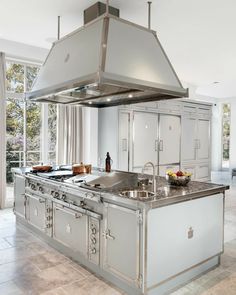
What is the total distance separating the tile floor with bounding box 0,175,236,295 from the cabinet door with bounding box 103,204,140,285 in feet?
0.81

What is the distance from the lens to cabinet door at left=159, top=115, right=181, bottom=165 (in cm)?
679

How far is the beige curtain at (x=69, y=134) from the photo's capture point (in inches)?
231

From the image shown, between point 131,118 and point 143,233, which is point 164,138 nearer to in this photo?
point 131,118

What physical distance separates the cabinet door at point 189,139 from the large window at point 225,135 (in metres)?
3.11

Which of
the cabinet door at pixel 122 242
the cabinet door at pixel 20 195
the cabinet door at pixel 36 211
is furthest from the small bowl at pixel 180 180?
the cabinet door at pixel 20 195

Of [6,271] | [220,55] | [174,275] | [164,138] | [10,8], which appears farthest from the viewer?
[164,138]

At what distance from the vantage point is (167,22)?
13.1ft

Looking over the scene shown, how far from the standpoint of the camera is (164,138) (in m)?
6.86

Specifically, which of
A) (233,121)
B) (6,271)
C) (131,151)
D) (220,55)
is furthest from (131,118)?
(233,121)

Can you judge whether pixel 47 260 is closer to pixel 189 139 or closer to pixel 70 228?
pixel 70 228

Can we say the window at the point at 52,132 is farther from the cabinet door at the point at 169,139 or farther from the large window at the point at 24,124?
the cabinet door at the point at 169,139

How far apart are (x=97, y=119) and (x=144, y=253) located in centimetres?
442

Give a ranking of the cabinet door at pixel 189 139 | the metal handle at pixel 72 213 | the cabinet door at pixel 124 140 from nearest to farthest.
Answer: the metal handle at pixel 72 213
the cabinet door at pixel 124 140
the cabinet door at pixel 189 139

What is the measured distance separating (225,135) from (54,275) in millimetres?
9183
